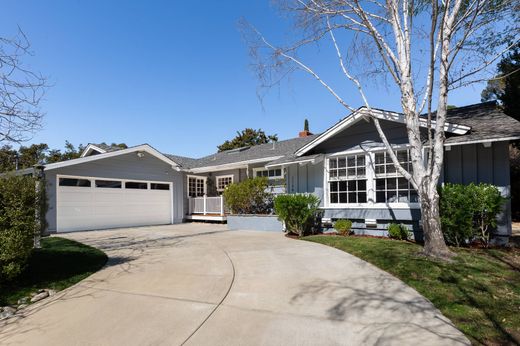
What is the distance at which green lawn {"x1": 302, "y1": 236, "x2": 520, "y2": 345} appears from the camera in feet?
11.6

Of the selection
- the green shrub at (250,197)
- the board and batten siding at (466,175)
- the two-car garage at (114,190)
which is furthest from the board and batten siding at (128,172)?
the board and batten siding at (466,175)

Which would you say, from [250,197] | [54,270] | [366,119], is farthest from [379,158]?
[54,270]

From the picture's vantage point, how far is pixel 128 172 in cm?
1645

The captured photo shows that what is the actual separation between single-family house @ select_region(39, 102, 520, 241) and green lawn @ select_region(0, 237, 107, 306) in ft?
6.00

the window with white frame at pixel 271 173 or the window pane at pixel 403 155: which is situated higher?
the window pane at pixel 403 155

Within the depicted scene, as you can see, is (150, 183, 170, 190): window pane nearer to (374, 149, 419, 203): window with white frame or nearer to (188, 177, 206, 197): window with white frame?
(188, 177, 206, 197): window with white frame

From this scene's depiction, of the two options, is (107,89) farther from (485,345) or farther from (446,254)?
(485,345)

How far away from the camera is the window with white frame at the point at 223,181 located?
18950 mm

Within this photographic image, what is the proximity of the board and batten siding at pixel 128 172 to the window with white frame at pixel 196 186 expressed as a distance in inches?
24.9

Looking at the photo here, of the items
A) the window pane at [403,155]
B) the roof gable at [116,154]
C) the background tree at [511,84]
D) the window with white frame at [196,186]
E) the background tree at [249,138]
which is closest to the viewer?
the window pane at [403,155]

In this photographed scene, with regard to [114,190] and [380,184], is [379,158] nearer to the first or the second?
[380,184]

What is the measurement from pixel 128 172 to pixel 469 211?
15.4 metres

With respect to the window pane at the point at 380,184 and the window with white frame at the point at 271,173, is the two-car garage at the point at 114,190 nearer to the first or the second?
the window with white frame at the point at 271,173

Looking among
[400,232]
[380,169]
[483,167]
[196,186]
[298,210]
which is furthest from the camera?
[196,186]
